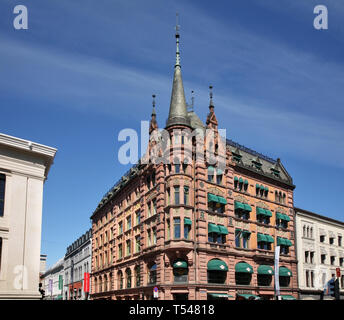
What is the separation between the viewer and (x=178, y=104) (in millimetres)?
49000

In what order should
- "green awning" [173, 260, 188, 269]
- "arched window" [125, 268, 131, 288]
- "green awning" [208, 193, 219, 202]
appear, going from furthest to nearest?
"arched window" [125, 268, 131, 288] < "green awning" [208, 193, 219, 202] < "green awning" [173, 260, 188, 269]

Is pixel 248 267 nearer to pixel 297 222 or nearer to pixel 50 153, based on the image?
pixel 297 222

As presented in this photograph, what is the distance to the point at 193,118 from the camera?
53.1 m

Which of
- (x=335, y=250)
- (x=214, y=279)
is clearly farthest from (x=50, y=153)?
(x=335, y=250)

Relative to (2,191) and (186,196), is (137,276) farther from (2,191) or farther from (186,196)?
(2,191)

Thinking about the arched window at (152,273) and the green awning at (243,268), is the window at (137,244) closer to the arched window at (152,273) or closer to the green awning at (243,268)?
the arched window at (152,273)

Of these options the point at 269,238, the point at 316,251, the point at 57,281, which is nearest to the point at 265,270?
the point at 269,238

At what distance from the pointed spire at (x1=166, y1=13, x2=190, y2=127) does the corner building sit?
12 centimetres

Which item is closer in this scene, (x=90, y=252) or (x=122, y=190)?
(x=122, y=190)

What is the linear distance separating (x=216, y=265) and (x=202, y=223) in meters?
4.70

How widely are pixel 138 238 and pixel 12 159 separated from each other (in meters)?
32.0

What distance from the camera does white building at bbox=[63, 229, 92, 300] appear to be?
276ft

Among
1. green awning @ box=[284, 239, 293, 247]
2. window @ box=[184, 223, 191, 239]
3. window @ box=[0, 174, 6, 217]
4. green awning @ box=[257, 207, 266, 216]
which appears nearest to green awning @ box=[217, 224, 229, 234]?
window @ box=[184, 223, 191, 239]

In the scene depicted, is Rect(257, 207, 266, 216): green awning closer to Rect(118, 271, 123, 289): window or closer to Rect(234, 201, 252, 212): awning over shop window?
Rect(234, 201, 252, 212): awning over shop window
